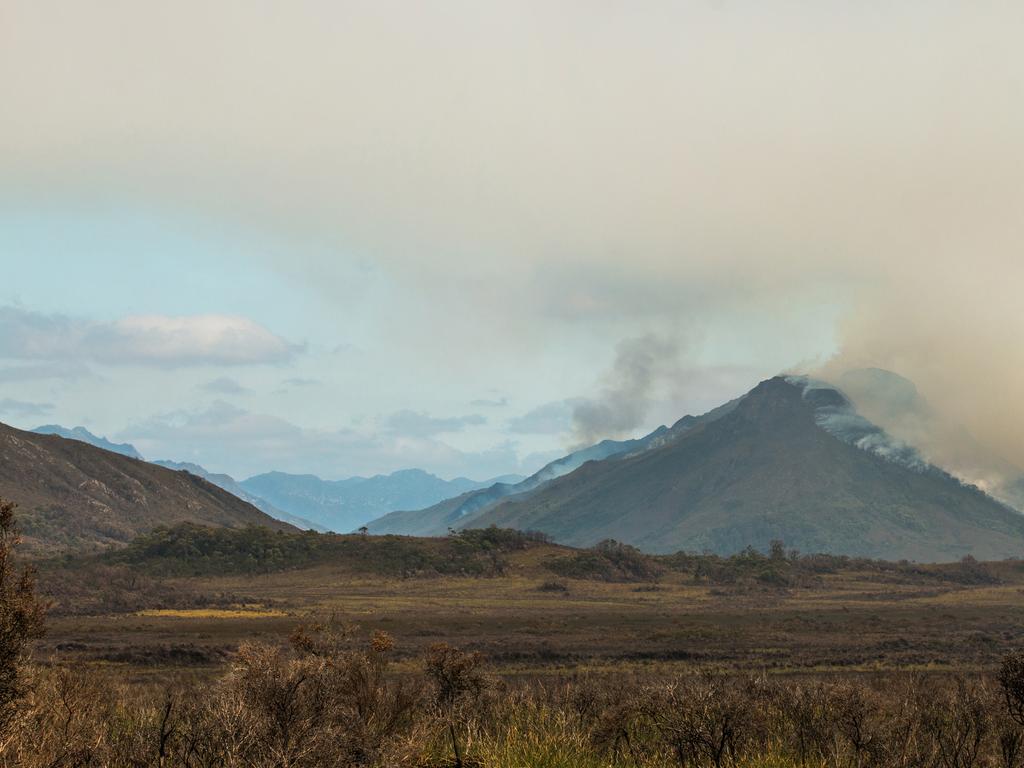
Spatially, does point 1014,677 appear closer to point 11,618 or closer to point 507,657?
point 11,618

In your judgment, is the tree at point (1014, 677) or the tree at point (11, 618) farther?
the tree at point (1014, 677)

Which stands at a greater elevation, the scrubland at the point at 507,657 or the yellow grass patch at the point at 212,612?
the scrubland at the point at 507,657

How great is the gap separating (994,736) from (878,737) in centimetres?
580

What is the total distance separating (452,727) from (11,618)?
29.2 feet

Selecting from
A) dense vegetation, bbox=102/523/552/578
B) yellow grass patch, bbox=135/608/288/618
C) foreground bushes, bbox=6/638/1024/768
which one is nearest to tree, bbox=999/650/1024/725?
foreground bushes, bbox=6/638/1024/768

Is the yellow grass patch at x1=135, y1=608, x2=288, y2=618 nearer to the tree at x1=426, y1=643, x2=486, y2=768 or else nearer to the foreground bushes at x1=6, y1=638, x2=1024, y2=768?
the foreground bushes at x1=6, y1=638, x2=1024, y2=768

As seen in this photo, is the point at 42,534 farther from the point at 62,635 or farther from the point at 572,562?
the point at 62,635

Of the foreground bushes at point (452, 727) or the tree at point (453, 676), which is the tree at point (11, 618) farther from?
the tree at point (453, 676)

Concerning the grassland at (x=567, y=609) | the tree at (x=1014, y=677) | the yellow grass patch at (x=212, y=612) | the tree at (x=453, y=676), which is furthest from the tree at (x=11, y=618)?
the yellow grass patch at (x=212, y=612)

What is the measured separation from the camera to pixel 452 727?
64.4ft

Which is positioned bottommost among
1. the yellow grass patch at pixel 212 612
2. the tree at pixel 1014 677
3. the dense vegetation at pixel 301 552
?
the yellow grass patch at pixel 212 612

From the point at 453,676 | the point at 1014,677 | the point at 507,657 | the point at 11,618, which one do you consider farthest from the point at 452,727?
the point at 507,657

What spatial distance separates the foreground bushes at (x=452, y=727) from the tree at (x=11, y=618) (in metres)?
0.59

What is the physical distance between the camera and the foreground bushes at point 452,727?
18.5m
